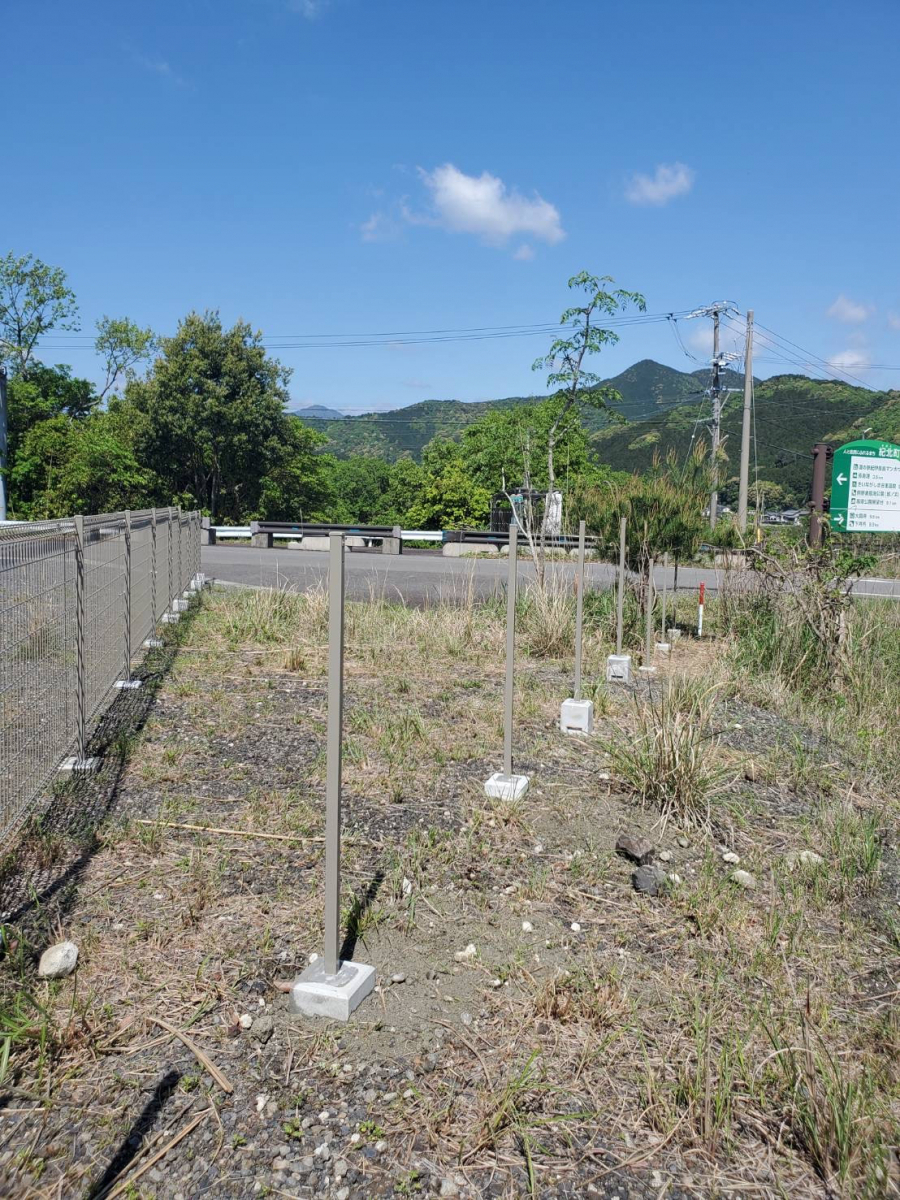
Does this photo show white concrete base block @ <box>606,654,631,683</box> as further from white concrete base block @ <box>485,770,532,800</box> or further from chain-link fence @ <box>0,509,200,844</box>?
chain-link fence @ <box>0,509,200,844</box>

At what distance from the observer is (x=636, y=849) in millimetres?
4188

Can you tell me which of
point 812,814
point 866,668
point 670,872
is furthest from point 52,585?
point 866,668

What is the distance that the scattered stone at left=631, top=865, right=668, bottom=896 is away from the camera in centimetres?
390

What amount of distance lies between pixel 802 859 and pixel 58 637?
384cm

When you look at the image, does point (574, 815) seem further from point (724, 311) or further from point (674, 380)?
point (674, 380)

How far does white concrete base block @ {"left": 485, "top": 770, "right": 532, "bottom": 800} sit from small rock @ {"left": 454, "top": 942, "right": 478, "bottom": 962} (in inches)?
60.2

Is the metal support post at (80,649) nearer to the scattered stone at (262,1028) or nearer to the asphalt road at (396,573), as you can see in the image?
the scattered stone at (262,1028)

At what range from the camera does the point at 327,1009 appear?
2.90 meters

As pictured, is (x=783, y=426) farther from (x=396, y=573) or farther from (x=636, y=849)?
(x=636, y=849)

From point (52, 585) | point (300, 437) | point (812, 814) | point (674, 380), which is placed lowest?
point (812, 814)

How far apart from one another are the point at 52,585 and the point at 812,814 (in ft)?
13.7

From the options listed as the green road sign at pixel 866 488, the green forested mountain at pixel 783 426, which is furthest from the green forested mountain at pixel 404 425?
the green road sign at pixel 866 488

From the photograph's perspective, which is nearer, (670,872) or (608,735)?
(670,872)

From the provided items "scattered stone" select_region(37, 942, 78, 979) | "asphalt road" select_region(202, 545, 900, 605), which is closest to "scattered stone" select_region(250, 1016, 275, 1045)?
"scattered stone" select_region(37, 942, 78, 979)
